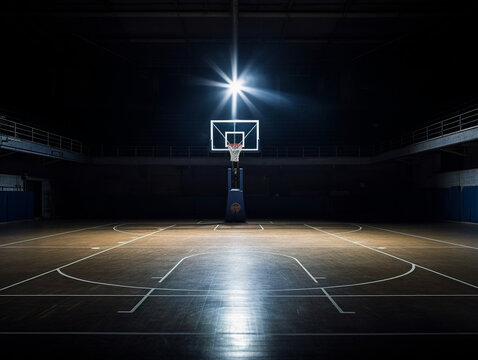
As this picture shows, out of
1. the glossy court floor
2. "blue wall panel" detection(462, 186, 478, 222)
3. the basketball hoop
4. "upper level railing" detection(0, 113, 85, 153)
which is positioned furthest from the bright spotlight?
the glossy court floor

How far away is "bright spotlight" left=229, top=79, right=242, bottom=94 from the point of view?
1259 inches

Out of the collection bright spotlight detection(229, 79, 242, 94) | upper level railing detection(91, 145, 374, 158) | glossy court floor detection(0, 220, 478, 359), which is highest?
bright spotlight detection(229, 79, 242, 94)

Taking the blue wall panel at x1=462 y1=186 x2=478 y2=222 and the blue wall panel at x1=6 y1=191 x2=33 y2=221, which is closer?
the blue wall panel at x1=462 y1=186 x2=478 y2=222

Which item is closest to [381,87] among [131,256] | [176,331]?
[131,256]

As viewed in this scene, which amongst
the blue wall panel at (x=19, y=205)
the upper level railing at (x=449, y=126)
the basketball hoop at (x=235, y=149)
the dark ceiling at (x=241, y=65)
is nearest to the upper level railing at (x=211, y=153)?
the dark ceiling at (x=241, y=65)

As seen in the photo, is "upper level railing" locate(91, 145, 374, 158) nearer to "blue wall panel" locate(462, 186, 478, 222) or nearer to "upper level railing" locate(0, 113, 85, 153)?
"upper level railing" locate(0, 113, 85, 153)

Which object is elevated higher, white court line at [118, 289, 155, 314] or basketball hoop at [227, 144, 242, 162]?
basketball hoop at [227, 144, 242, 162]

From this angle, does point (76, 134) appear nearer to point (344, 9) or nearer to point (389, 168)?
point (344, 9)

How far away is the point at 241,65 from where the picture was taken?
29.2m

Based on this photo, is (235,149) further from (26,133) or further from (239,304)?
(239,304)

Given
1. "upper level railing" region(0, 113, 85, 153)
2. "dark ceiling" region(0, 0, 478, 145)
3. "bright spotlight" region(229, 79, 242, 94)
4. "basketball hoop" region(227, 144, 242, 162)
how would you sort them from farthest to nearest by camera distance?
"bright spotlight" region(229, 79, 242, 94) → "basketball hoop" region(227, 144, 242, 162) → "dark ceiling" region(0, 0, 478, 145) → "upper level railing" region(0, 113, 85, 153)

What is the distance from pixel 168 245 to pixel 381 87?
27.3m

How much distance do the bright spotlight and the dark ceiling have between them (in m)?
1.47

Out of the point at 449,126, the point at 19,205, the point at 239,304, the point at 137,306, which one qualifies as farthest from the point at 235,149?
the point at 137,306
